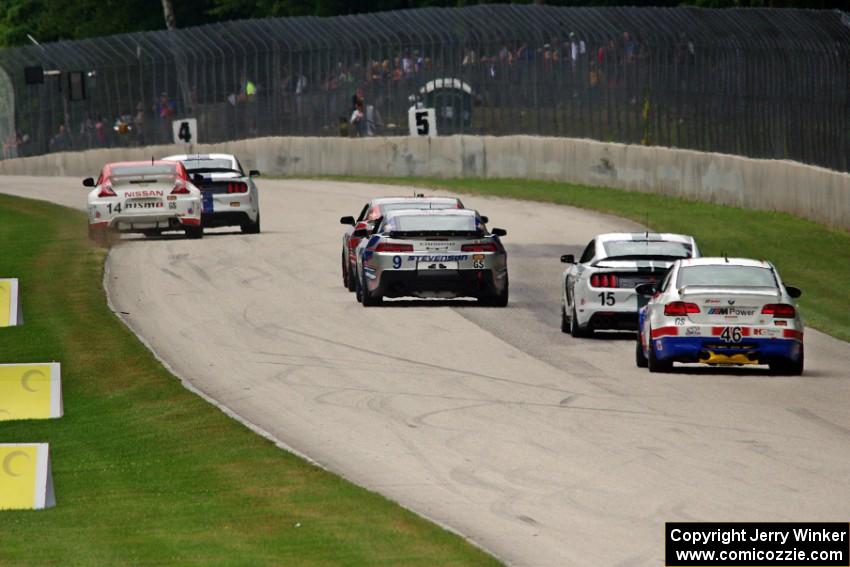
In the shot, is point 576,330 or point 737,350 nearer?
point 737,350

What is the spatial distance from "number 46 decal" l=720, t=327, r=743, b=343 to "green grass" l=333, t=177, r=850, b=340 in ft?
16.4

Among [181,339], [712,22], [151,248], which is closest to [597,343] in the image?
[181,339]

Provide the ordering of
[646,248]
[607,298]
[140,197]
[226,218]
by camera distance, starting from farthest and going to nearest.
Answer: [226,218]
[140,197]
[646,248]
[607,298]

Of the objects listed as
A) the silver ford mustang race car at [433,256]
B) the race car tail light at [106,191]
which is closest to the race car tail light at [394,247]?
the silver ford mustang race car at [433,256]

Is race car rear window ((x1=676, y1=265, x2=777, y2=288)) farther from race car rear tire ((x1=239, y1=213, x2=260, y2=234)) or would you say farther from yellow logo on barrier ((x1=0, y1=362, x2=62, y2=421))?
race car rear tire ((x1=239, y1=213, x2=260, y2=234))

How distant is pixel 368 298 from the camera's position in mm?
26594

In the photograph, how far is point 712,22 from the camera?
45.0 m

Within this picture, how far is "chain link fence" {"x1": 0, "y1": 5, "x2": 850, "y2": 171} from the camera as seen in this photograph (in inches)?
1604

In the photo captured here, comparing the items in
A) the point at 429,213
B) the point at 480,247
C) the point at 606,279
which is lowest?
the point at 606,279

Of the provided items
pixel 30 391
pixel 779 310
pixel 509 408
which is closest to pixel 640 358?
pixel 779 310

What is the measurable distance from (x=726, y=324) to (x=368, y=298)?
7.50 metres

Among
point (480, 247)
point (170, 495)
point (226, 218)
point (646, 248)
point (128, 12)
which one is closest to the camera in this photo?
point (170, 495)

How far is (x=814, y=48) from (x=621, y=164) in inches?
384

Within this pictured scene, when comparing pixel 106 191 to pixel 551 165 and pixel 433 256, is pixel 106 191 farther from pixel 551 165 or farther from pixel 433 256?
pixel 551 165
